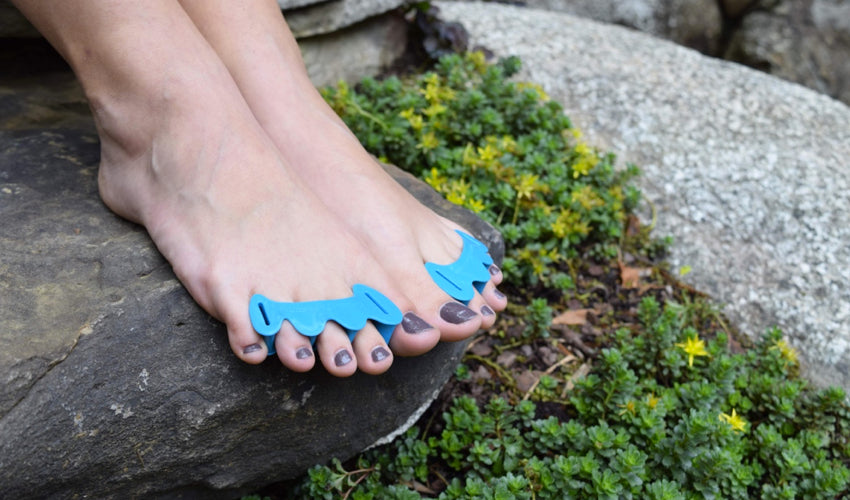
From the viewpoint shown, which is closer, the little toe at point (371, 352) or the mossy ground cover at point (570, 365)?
the little toe at point (371, 352)

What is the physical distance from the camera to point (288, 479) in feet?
5.55

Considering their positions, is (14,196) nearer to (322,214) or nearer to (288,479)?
(322,214)

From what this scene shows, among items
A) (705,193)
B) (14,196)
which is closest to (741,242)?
(705,193)

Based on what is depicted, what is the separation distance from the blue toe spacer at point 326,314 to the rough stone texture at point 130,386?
0.32 feet

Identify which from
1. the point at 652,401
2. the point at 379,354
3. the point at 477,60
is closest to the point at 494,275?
the point at 379,354

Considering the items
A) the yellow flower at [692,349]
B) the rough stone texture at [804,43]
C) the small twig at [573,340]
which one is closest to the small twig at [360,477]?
the small twig at [573,340]

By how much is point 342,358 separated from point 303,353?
0.24 ft

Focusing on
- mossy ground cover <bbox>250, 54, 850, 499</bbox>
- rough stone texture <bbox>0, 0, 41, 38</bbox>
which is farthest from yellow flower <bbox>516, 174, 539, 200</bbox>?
rough stone texture <bbox>0, 0, 41, 38</bbox>

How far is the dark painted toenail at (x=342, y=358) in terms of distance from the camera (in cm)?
136

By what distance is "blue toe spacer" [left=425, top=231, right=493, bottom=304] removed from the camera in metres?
1.54

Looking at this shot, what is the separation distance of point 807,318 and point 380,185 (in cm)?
144

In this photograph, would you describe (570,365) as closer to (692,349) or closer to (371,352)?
(692,349)

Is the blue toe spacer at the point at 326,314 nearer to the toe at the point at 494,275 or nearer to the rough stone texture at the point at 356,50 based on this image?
the toe at the point at 494,275

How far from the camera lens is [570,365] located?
206 cm
